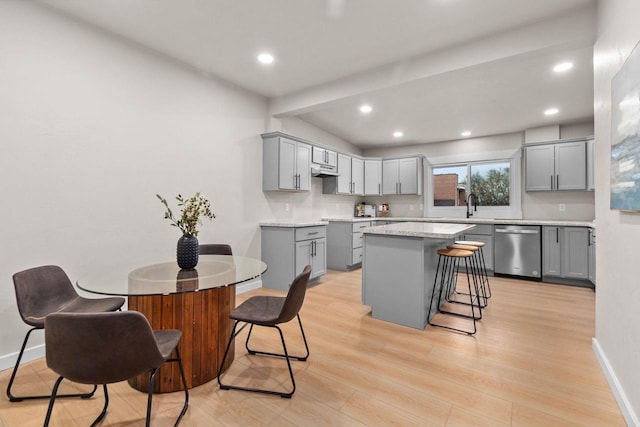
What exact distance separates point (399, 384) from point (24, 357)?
268cm

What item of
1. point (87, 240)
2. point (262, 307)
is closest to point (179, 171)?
point (87, 240)

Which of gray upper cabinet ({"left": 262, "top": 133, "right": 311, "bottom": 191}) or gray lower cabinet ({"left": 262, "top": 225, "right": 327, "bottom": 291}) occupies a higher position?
gray upper cabinet ({"left": 262, "top": 133, "right": 311, "bottom": 191})

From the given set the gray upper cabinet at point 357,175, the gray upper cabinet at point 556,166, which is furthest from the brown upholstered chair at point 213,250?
the gray upper cabinet at point 556,166

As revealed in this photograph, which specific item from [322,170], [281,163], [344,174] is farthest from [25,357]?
[344,174]

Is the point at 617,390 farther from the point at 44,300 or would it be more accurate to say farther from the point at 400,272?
the point at 44,300

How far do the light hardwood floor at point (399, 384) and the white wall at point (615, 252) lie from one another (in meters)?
0.20

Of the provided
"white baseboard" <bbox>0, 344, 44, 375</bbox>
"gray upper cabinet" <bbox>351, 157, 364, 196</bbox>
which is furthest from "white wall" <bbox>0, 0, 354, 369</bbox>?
"gray upper cabinet" <bbox>351, 157, 364, 196</bbox>

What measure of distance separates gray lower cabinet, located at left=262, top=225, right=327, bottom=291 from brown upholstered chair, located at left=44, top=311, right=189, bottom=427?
8.96 feet

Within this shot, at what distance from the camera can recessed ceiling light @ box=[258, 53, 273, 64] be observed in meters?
3.01

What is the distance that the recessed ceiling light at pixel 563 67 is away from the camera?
3014 millimetres

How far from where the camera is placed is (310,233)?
418 centimetres

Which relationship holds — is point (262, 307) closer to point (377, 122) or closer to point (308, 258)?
point (308, 258)

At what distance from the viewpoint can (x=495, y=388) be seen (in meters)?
1.82

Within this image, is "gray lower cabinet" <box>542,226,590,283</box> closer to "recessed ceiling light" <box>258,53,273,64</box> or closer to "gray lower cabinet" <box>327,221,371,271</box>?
"gray lower cabinet" <box>327,221,371,271</box>
